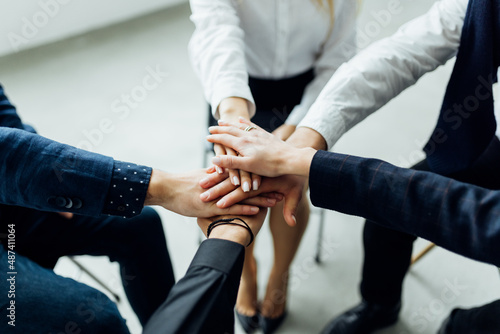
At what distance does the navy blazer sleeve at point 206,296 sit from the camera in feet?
2.58

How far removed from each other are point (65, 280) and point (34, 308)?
0.35 ft

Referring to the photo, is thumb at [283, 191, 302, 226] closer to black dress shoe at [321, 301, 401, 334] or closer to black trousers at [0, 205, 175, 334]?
black trousers at [0, 205, 175, 334]

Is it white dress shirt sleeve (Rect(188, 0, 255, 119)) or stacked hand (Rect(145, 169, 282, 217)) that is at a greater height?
white dress shirt sleeve (Rect(188, 0, 255, 119))

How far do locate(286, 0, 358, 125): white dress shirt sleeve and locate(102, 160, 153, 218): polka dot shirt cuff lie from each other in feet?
1.87

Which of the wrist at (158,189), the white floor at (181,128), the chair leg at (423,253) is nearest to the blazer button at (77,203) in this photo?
the wrist at (158,189)

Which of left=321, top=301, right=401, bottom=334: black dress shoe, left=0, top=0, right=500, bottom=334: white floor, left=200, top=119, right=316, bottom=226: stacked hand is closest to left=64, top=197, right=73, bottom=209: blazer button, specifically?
left=200, top=119, right=316, bottom=226: stacked hand

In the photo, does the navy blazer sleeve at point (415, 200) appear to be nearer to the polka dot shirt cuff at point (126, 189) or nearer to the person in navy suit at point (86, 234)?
the person in navy suit at point (86, 234)

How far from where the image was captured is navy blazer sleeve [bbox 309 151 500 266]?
2.89ft

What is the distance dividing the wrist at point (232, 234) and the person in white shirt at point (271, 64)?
0.22 m

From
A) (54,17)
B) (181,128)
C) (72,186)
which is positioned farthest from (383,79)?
(54,17)

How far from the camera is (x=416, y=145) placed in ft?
7.57

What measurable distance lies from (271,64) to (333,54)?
20 centimetres

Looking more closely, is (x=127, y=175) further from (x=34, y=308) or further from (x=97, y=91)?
(x=97, y=91)

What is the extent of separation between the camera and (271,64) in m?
1.47
